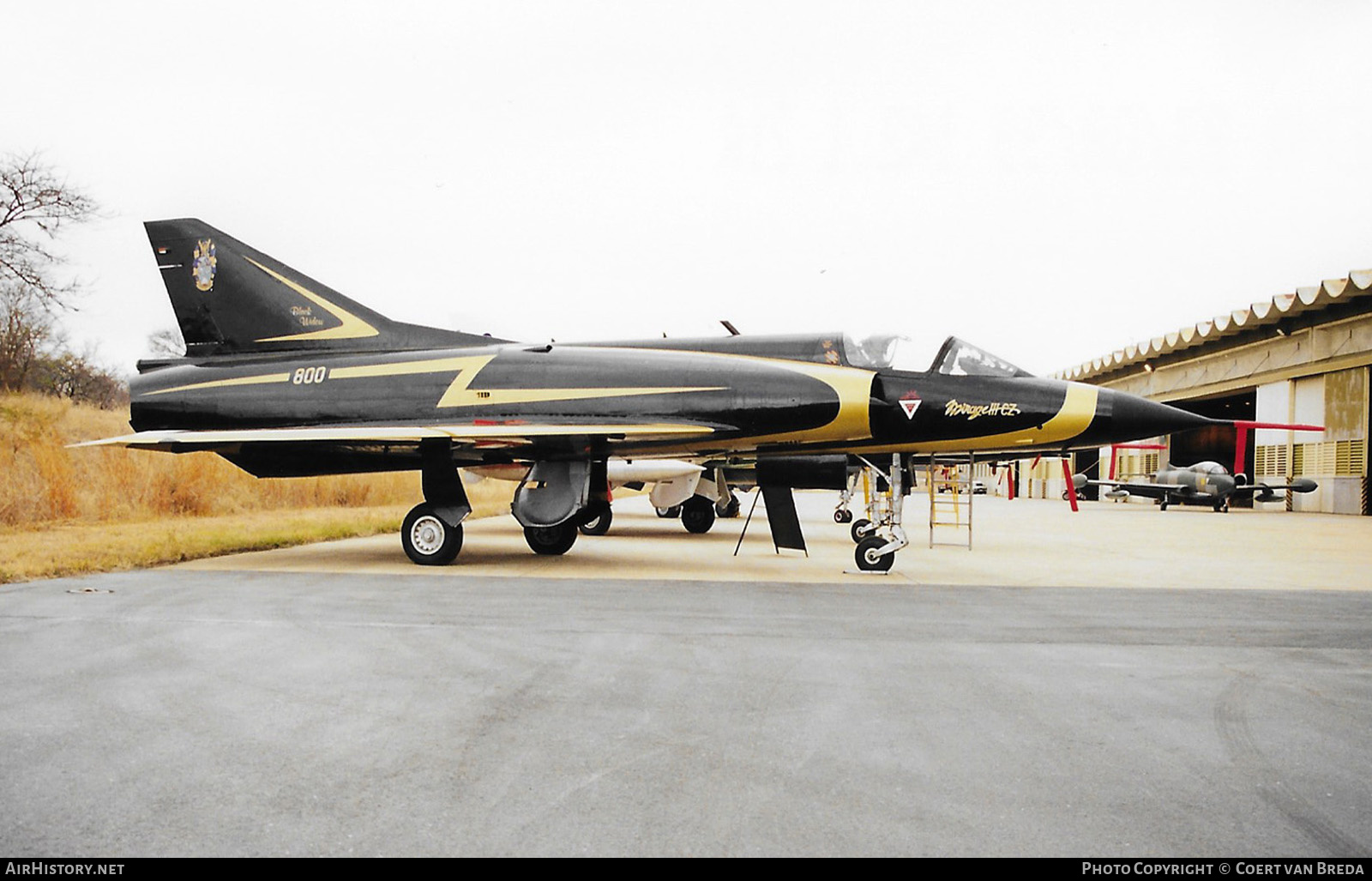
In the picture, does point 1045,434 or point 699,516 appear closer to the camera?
point 1045,434

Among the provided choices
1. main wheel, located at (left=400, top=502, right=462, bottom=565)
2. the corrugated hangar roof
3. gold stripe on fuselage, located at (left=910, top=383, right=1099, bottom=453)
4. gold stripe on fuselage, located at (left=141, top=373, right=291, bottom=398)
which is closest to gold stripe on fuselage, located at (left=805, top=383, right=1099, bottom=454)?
gold stripe on fuselage, located at (left=910, top=383, right=1099, bottom=453)

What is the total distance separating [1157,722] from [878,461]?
6496 mm

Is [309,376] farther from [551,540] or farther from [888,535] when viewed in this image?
[888,535]

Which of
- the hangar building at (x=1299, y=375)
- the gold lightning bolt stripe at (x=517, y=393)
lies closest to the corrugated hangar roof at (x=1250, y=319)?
the hangar building at (x=1299, y=375)

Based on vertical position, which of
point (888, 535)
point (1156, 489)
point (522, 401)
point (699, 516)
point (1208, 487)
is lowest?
point (1156, 489)

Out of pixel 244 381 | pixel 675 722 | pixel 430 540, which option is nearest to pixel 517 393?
pixel 430 540

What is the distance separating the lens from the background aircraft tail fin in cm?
1064

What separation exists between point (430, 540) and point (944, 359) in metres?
5.69

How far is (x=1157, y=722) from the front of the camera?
3.29 m

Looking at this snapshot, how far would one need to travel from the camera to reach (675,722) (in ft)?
10.5

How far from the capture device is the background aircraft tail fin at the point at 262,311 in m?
10.6

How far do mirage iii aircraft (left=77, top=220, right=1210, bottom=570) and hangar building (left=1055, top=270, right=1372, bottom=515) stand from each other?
14372 mm

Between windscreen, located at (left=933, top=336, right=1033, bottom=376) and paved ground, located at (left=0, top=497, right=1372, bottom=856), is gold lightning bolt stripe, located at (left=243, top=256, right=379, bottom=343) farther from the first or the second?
windscreen, located at (left=933, top=336, right=1033, bottom=376)

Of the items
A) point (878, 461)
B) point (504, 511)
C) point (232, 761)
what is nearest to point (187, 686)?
point (232, 761)
